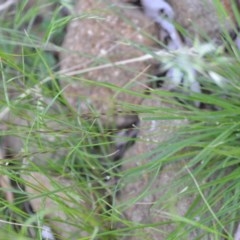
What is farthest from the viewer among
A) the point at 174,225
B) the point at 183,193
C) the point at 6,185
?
the point at 6,185

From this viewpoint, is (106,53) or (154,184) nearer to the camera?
(154,184)

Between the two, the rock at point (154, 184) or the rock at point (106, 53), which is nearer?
the rock at point (154, 184)

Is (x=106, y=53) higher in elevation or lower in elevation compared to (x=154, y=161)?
higher

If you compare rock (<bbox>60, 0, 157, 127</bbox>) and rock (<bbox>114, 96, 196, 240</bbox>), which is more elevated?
rock (<bbox>60, 0, 157, 127</bbox>)

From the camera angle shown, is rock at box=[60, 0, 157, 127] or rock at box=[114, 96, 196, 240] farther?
rock at box=[60, 0, 157, 127]

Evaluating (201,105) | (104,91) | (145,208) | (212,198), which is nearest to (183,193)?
(212,198)

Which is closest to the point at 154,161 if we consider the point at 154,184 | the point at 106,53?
the point at 154,184

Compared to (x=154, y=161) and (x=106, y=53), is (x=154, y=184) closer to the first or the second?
(x=154, y=161)

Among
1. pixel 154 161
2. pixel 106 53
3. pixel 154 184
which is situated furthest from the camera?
pixel 106 53

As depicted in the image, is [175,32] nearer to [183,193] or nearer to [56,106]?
[56,106]

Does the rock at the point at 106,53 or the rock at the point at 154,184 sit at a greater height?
the rock at the point at 106,53

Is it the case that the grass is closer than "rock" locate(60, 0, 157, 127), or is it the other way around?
the grass
